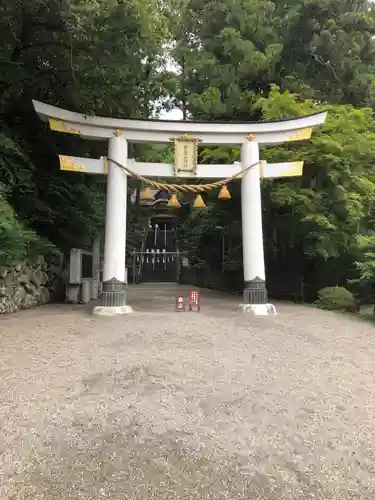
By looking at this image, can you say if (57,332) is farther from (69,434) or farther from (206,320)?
(69,434)

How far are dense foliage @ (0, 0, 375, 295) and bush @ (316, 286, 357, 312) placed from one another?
1.60 feet

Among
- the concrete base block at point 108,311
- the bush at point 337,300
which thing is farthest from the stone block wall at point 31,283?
the bush at point 337,300

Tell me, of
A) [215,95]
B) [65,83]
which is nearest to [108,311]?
[65,83]

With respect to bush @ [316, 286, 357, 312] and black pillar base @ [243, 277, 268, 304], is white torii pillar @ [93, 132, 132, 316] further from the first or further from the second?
bush @ [316, 286, 357, 312]

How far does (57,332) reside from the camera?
19.9 feet

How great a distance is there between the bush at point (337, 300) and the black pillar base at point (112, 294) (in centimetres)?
533

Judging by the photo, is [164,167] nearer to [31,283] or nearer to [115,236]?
[115,236]

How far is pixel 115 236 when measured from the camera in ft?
27.3

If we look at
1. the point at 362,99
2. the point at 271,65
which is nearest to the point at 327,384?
the point at 271,65

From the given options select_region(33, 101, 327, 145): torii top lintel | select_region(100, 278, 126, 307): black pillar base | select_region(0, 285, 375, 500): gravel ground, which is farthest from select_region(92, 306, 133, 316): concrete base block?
select_region(33, 101, 327, 145): torii top lintel

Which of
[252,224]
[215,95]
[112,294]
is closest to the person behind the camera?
[112,294]

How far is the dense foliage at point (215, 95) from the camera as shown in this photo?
7848mm

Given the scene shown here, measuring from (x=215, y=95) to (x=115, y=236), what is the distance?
6961mm

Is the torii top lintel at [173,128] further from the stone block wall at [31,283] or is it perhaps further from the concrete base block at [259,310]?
the concrete base block at [259,310]
